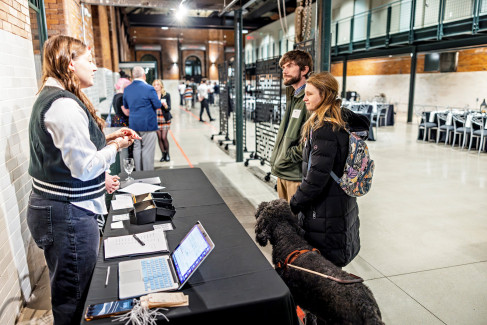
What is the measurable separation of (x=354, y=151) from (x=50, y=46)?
1.60m

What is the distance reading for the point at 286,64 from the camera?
2764mm

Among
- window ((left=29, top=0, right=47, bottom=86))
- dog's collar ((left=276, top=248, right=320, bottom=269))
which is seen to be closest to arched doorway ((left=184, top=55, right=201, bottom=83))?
window ((left=29, top=0, right=47, bottom=86))

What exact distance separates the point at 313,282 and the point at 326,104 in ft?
3.23

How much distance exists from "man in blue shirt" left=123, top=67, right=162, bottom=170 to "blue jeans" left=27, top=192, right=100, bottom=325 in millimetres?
3331

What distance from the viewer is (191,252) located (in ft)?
4.76

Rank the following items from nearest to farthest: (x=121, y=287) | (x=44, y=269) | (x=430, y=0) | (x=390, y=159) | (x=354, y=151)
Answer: (x=121, y=287) < (x=354, y=151) < (x=44, y=269) < (x=390, y=159) < (x=430, y=0)

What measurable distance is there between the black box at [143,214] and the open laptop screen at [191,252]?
46 centimetres

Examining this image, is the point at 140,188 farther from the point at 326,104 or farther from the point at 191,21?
the point at 191,21

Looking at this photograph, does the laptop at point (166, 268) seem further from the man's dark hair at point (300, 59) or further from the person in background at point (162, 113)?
the person in background at point (162, 113)

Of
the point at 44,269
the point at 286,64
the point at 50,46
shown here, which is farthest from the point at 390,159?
the point at 50,46

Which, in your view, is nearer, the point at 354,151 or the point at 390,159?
the point at 354,151

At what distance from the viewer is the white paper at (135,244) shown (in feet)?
5.40

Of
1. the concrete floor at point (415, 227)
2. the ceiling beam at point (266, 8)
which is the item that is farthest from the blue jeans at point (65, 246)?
the ceiling beam at point (266, 8)

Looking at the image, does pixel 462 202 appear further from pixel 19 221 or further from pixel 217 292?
pixel 19 221
